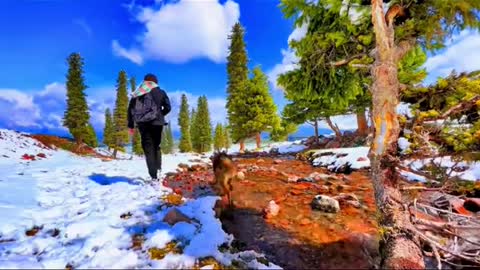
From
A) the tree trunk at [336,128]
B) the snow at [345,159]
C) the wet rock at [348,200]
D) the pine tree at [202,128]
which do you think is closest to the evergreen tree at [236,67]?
the tree trunk at [336,128]

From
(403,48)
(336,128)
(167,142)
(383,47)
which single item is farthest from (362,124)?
(167,142)

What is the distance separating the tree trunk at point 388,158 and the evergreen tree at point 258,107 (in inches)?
1165

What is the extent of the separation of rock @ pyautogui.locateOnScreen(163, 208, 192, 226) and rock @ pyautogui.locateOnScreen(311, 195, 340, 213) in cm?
247

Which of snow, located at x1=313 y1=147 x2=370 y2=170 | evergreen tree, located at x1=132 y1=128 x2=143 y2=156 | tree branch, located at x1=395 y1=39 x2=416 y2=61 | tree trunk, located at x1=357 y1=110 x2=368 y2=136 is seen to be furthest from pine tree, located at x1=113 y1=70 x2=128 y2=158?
tree branch, located at x1=395 y1=39 x2=416 y2=61

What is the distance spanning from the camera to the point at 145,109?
7.27m

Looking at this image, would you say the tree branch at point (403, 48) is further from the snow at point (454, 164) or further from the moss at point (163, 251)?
the moss at point (163, 251)

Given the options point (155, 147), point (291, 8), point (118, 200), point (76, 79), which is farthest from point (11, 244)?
point (76, 79)

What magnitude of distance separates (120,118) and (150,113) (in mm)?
44002

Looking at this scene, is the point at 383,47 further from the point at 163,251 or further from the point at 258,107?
the point at 258,107

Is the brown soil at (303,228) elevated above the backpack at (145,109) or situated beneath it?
situated beneath

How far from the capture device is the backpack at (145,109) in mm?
7214

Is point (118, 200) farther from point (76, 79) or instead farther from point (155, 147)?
point (76, 79)

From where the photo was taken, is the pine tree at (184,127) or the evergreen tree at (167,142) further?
the evergreen tree at (167,142)

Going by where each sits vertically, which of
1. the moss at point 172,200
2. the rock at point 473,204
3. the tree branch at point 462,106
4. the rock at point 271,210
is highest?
the tree branch at point 462,106
